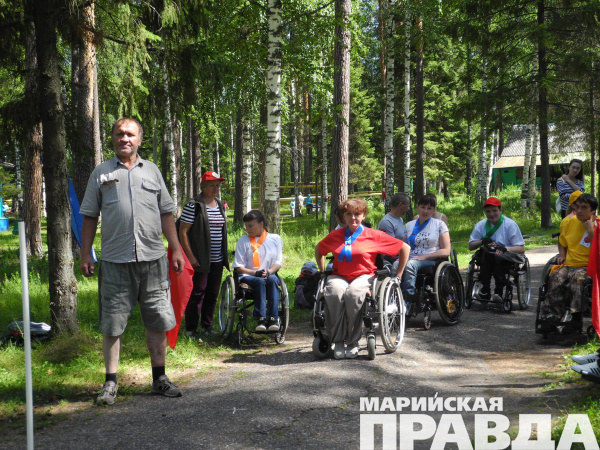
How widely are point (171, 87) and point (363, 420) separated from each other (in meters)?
6.26

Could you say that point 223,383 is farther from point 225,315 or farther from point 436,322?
point 436,322

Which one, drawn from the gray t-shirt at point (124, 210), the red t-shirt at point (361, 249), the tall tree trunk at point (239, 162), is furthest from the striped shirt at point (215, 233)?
the tall tree trunk at point (239, 162)

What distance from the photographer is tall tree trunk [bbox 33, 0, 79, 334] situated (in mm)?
5816

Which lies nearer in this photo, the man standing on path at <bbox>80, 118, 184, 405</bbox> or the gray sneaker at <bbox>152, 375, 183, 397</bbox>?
the man standing on path at <bbox>80, 118, 184, 405</bbox>

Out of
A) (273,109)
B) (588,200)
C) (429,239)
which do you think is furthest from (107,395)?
(273,109)

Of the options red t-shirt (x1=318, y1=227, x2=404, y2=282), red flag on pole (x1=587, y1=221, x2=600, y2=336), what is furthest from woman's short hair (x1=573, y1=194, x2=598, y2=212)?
red t-shirt (x1=318, y1=227, x2=404, y2=282)

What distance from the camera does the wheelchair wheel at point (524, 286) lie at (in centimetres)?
823

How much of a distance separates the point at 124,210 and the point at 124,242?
238 mm

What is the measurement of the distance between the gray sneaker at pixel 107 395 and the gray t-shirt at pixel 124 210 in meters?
0.98

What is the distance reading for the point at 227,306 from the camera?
6824 millimetres

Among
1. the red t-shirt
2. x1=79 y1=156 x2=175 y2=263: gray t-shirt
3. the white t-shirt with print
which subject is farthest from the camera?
the white t-shirt with print

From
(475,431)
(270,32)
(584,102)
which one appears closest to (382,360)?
(475,431)

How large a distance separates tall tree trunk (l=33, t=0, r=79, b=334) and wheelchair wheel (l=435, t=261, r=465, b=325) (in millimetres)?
3952

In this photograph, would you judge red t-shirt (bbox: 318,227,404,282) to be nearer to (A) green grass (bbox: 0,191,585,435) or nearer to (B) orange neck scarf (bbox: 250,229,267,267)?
(B) orange neck scarf (bbox: 250,229,267,267)
